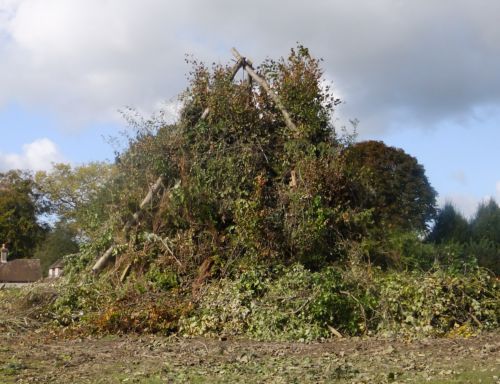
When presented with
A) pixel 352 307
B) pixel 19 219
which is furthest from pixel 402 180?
pixel 19 219

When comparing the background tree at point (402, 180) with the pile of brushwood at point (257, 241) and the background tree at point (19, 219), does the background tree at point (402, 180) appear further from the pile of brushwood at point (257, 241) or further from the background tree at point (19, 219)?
the background tree at point (19, 219)

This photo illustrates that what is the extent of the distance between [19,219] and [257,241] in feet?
141

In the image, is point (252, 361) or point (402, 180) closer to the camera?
point (252, 361)

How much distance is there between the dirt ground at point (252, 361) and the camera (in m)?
8.95

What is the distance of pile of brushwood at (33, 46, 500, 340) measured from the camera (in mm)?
13688

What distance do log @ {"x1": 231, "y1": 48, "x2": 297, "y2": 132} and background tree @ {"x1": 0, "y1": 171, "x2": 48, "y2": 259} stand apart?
39.4 m

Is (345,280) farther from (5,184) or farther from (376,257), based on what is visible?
(5,184)

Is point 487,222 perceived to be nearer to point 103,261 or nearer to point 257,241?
point 257,241

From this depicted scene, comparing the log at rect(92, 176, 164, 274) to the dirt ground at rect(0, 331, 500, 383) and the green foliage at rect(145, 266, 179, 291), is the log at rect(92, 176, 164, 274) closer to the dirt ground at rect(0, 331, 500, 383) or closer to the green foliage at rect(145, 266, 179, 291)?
the green foliage at rect(145, 266, 179, 291)

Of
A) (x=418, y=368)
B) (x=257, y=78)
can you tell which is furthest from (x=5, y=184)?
(x=418, y=368)

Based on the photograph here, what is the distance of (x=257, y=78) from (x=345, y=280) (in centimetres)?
632

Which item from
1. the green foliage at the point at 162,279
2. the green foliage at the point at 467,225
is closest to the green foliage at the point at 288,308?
the green foliage at the point at 162,279

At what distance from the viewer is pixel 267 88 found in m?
18.4

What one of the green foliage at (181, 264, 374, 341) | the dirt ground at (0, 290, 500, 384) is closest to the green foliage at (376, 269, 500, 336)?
the green foliage at (181, 264, 374, 341)
